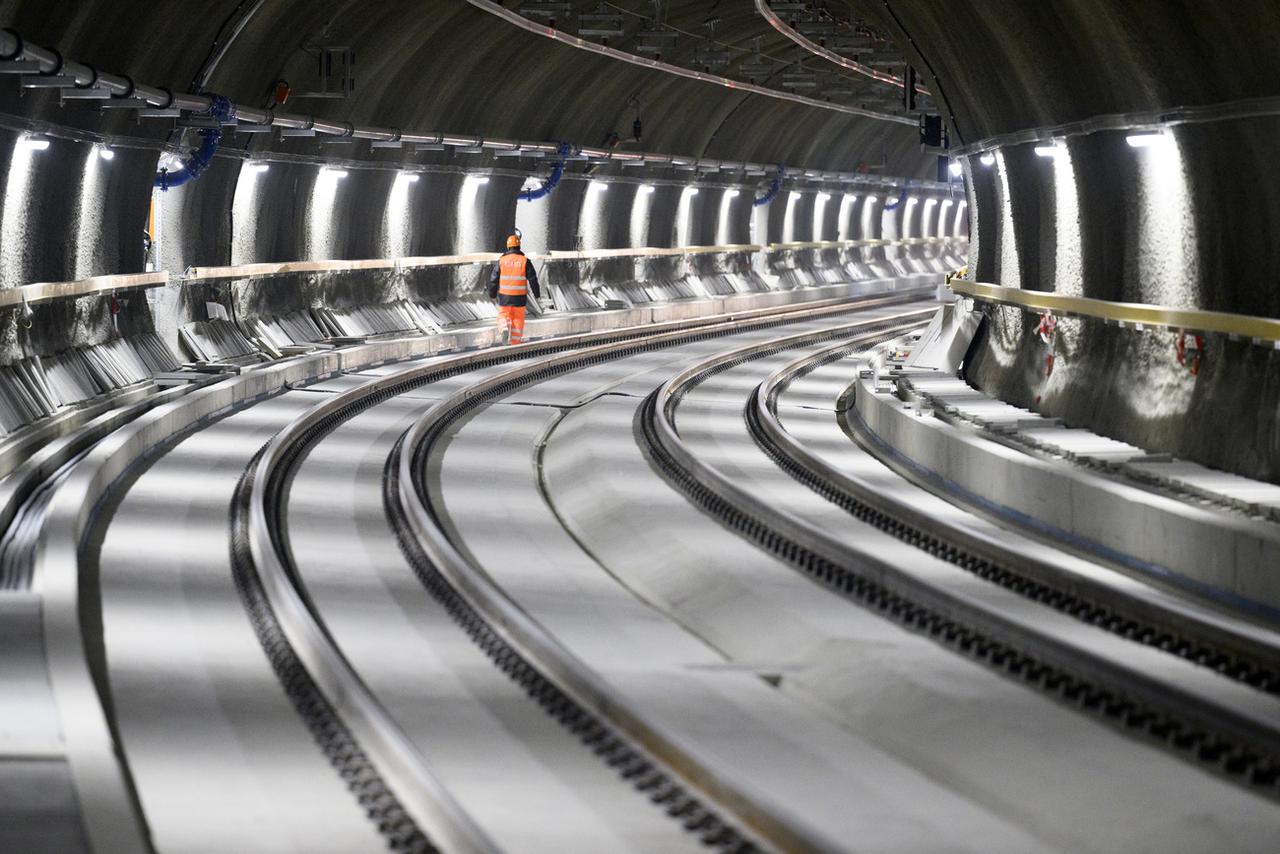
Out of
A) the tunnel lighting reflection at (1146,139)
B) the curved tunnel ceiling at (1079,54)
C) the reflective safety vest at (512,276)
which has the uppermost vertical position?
the curved tunnel ceiling at (1079,54)

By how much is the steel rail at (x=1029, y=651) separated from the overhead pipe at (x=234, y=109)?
6033 millimetres

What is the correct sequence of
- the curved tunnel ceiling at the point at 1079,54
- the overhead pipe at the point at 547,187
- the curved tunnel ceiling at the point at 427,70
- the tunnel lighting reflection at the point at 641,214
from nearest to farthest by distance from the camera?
1. the curved tunnel ceiling at the point at 1079,54
2. the curved tunnel ceiling at the point at 427,70
3. the overhead pipe at the point at 547,187
4. the tunnel lighting reflection at the point at 641,214

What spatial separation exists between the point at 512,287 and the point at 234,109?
738 centimetres

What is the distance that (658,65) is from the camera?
109 feet

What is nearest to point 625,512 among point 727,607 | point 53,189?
point 727,607

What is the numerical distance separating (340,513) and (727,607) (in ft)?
13.2

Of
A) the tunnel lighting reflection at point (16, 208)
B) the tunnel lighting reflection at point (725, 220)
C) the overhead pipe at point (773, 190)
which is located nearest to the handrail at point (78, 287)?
the tunnel lighting reflection at point (16, 208)

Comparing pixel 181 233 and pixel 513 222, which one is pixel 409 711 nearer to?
pixel 181 233

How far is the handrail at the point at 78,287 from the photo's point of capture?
1617 cm

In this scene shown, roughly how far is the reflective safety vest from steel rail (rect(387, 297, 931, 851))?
33.9 feet

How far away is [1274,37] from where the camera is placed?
11.4 metres

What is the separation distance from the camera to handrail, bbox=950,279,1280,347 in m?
12.4

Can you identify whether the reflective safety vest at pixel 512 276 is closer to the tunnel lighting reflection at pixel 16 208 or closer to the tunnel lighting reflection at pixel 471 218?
the tunnel lighting reflection at pixel 471 218

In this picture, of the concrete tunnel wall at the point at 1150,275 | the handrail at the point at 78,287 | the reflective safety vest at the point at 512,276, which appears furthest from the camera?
the reflective safety vest at the point at 512,276
